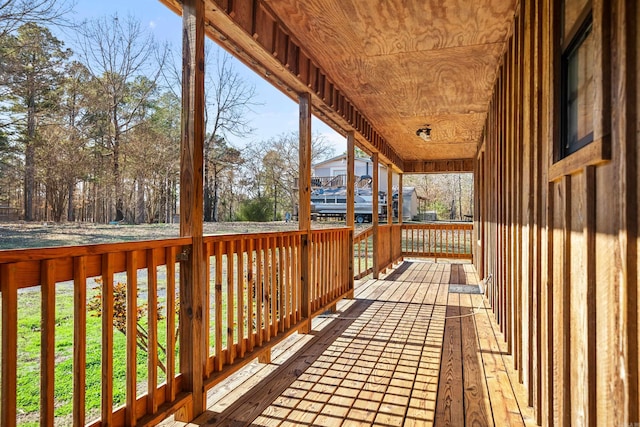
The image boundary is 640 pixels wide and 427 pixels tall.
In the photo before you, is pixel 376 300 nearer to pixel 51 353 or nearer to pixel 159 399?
pixel 159 399

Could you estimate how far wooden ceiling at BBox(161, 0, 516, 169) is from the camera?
2.69m

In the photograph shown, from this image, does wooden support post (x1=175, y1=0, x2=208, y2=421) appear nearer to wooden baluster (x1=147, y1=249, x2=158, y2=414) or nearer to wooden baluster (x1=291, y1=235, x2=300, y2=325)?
wooden baluster (x1=147, y1=249, x2=158, y2=414)

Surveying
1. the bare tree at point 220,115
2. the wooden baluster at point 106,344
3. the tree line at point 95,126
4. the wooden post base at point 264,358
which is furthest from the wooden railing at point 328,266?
the wooden baluster at point 106,344

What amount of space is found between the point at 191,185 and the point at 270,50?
1.27 metres

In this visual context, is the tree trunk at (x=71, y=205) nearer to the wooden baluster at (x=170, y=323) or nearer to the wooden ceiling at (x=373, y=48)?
the wooden baluster at (x=170, y=323)

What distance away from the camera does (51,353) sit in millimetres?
1456

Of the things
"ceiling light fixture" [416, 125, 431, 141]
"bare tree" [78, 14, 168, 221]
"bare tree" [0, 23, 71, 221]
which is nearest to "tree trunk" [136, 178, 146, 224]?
"bare tree" [78, 14, 168, 221]

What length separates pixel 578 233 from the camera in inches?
59.3

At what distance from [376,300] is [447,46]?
343 cm

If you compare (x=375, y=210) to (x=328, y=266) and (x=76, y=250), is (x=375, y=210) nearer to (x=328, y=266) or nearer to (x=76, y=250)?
(x=328, y=266)

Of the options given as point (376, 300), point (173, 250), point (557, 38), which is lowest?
point (376, 300)

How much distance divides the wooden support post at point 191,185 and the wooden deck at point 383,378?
0.30 metres

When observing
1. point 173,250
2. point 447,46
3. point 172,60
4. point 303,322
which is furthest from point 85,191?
point 447,46

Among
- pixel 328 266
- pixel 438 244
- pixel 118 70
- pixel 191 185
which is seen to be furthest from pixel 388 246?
pixel 118 70
